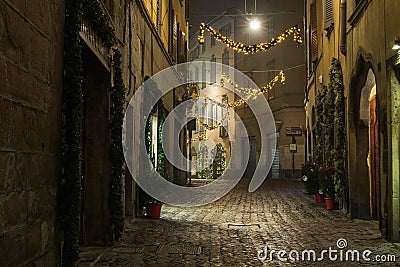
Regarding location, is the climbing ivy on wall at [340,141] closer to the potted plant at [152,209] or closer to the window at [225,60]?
the potted plant at [152,209]

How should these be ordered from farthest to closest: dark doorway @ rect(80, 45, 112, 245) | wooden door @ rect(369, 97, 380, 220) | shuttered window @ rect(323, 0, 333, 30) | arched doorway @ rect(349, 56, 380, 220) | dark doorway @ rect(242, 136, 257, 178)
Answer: dark doorway @ rect(242, 136, 257, 178), shuttered window @ rect(323, 0, 333, 30), arched doorway @ rect(349, 56, 380, 220), wooden door @ rect(369, 97, 380, 220), dark doorway @ rect(80, 45, 112, 245)

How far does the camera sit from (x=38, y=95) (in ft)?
16.0

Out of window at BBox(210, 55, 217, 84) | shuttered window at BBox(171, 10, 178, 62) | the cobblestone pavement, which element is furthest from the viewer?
window at BBox(210, 55, 217, 84)

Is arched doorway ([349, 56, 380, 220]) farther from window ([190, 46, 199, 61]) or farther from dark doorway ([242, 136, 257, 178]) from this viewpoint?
window ([190, 46, 199, 61])

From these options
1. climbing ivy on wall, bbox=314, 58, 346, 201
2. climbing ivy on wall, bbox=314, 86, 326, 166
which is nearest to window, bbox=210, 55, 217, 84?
climbing ivy on wall, bbox=314, 86, 326, 166

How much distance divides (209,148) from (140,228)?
35.1 m

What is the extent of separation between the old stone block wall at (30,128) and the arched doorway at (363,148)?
7852 millimetres

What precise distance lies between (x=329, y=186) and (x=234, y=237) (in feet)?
17.2

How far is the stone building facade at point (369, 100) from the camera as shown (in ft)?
28.8

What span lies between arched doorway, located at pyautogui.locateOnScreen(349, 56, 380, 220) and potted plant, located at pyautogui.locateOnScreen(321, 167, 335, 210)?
1.54m

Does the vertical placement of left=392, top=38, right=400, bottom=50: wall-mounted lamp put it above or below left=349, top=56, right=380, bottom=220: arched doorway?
above

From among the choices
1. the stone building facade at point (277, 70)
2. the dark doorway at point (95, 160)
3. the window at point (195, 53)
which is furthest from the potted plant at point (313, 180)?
the window at point (195, 53)

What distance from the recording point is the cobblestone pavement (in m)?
7.44

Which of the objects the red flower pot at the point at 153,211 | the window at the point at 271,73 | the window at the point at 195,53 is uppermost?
the window at the point at 195,53
